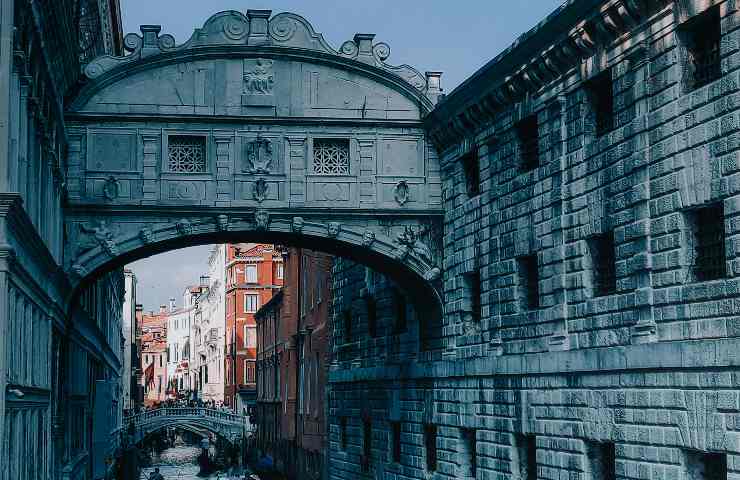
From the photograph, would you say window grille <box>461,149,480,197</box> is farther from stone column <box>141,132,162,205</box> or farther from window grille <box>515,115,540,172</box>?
stone column <box>141,132,162,205</box>

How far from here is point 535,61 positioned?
20.6 metres

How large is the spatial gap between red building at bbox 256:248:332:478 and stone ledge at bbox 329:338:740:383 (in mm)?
13977

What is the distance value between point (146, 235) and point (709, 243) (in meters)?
12.6

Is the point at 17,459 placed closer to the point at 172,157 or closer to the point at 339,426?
the point at 172,157

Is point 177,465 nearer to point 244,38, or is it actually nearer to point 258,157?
point 258,157

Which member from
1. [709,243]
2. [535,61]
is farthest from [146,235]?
[709,243]

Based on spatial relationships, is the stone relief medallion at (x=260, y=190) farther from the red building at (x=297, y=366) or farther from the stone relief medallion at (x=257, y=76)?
the red building at (x=297, y=366)

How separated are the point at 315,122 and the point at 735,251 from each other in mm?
12121

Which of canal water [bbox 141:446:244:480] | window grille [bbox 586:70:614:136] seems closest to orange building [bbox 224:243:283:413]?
canal water [bbox 141:446:244:480]

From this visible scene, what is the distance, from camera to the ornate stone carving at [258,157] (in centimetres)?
2530

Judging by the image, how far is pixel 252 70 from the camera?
25438mm

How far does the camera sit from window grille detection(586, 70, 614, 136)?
18.8 metres

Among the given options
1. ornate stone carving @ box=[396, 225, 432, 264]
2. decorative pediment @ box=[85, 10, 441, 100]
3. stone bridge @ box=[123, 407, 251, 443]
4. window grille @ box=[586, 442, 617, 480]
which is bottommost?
stone bridge @ box=[123, 407, 251, 443]

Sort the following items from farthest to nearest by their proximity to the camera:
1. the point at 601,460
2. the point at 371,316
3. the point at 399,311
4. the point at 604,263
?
1. the point at 371,316
2. the point at 399,311
3. the point at 604,263
4. the point at 601,460
